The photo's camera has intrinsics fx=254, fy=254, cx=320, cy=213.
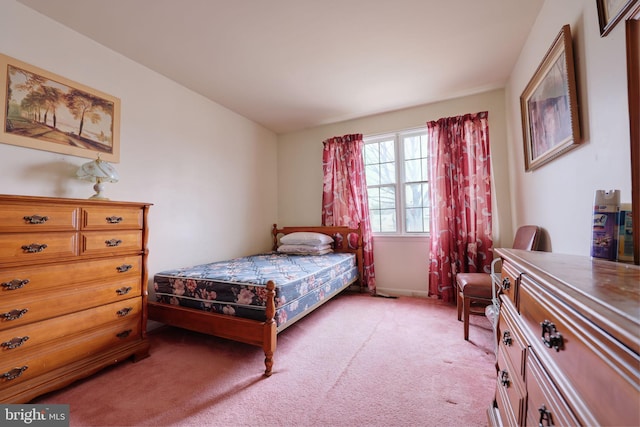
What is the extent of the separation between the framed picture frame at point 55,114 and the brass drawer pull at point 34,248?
87 centimetres

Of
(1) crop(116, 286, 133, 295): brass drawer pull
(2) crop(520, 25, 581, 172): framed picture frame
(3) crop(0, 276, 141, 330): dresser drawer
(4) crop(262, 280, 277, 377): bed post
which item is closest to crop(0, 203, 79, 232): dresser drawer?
(3) crop(0, 276, 141, 330): dresser drawer

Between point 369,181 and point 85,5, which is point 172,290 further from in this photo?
point 369,181

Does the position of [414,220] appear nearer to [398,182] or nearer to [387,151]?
[398,182]

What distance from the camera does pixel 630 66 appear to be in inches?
40.4

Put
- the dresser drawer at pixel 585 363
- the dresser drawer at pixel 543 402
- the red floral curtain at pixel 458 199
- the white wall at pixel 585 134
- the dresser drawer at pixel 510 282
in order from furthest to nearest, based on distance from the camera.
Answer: the red floral curtain at pixel 458 199 → the white wall at pixel 585 134 → the dresser drawer at pixel 510 282 → the dresser drawer at pixel 543 402 → the dresser drawer at pixel 585 363

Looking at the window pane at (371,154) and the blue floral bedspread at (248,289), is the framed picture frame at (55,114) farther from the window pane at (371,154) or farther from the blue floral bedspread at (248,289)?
the window pane at (371,154)

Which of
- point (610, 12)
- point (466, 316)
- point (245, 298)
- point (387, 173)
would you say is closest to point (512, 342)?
point (466, 316)

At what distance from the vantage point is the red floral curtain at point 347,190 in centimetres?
371

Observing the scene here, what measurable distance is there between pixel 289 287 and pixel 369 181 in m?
2.42

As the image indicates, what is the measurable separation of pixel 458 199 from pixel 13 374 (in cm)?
401

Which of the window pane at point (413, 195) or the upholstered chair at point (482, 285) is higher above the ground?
the window pane at point (413, 195)

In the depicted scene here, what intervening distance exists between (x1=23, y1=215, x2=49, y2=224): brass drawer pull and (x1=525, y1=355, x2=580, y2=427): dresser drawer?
244 cm

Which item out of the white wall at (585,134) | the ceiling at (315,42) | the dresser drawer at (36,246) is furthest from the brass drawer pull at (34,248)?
the white wall at (585,134)

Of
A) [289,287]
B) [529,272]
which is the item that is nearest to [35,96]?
[289,287]
